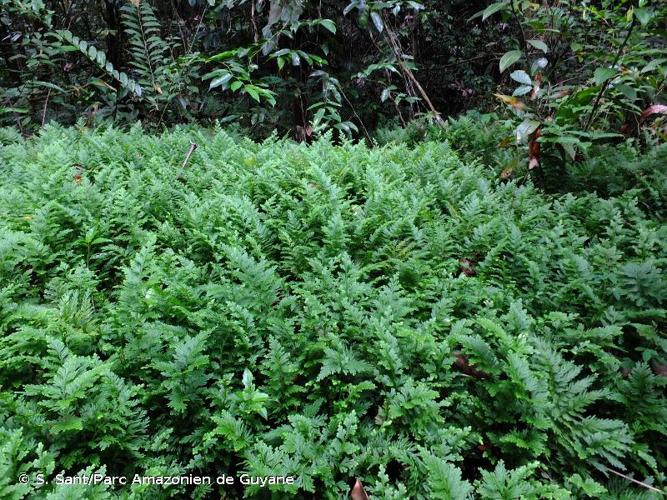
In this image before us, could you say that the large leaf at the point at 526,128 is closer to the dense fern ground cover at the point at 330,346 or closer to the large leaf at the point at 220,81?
the dense fern ground cover at the point at 330,346

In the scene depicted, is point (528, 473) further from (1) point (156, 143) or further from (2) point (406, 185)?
(1) point (156, 143)

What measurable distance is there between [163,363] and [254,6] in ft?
13.4

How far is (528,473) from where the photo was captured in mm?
1229

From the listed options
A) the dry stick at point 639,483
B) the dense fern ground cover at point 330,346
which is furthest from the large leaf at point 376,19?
the dry stick at point 639,483

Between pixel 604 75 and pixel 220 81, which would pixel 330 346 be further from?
pixel 220 81

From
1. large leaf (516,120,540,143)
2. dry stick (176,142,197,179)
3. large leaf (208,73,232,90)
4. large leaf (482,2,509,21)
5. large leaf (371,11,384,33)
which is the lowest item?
large leaf (516,120,540,143)

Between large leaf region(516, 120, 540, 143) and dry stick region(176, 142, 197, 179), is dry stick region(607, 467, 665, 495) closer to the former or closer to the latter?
large leaf region(516, 120, 540, 143)

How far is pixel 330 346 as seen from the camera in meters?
1.59

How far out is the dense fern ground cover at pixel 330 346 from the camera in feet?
4.36

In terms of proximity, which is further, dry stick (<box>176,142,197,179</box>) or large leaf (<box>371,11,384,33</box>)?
large leaf (<box>371,11,384,33</box>)

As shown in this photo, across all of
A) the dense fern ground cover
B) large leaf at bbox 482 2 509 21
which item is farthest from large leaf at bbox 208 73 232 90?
large leaf at bbox 482 2 509 21

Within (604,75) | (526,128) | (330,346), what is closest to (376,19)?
(526,128)

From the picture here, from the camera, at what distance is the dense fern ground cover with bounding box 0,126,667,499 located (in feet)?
4.36

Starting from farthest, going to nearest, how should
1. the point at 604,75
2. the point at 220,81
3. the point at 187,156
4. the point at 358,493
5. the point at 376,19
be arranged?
the point at 376,19
the point at 220,81
the point at 187,156
the point at 604,75
the point at 358,493
